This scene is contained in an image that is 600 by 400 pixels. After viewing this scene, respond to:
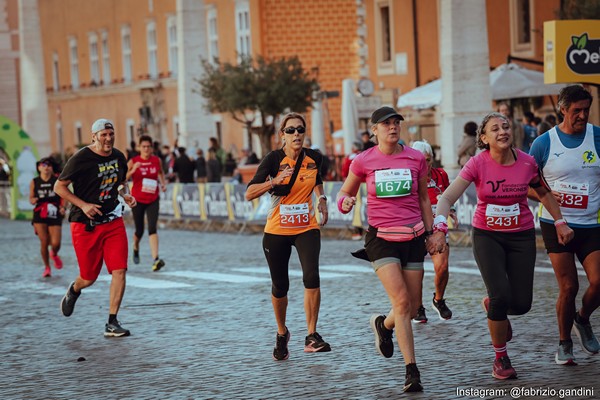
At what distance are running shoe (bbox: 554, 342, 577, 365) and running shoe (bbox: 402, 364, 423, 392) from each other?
119cm

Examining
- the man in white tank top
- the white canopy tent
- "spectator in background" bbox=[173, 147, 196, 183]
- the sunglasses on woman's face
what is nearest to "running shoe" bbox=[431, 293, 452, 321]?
the sunglasses on woman's face

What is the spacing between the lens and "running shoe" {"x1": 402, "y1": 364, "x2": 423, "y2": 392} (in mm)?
9047

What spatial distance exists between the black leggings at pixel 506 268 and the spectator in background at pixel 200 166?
979 inches

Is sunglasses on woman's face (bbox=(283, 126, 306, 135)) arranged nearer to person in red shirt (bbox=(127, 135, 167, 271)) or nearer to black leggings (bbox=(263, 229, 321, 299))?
black leggings (bbox=(263, 229, 321, 299))

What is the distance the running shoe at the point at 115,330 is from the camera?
12820 millimetres

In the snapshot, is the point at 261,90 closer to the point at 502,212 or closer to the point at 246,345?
the point at 246,345

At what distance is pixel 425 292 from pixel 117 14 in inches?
1870

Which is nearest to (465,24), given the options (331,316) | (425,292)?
(425,292)

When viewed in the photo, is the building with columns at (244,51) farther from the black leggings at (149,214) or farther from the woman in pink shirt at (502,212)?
the woman in pink shirt at (502,212)

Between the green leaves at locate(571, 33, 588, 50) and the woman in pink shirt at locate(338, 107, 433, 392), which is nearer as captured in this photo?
the woman in pink shirt at locate(338, 107, 433, 392)

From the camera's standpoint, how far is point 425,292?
15.3 m

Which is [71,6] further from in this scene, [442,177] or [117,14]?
[442,177]

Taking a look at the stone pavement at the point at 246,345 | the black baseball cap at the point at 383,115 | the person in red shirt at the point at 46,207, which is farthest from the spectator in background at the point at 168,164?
the black baseball cap at the point at 383,115

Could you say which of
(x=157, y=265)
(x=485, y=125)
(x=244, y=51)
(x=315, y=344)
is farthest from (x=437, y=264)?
(x=244, y=51)
